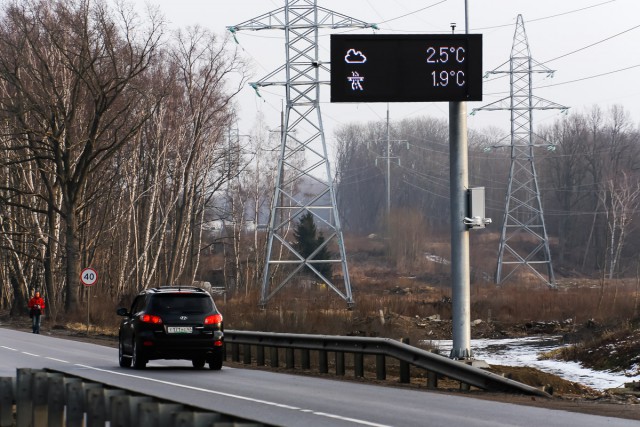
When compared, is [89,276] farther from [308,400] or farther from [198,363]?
[308,400]

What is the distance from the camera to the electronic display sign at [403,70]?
A: 23.2m

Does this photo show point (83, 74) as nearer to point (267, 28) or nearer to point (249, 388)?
point (267, 28)

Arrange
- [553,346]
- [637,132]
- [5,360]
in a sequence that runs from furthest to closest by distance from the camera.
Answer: [637,132], [553,346], [5,360]

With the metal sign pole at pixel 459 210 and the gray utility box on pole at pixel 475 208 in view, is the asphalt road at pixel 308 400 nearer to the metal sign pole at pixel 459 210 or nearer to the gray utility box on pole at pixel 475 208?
the metal sign pole at pixel 459 210

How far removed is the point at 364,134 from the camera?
552 feet

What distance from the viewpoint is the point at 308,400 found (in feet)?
58.5

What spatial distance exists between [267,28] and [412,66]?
82.9 ft

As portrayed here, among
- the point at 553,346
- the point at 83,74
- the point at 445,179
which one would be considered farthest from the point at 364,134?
the point at 553,346

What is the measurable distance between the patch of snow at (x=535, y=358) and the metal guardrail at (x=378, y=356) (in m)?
5.17

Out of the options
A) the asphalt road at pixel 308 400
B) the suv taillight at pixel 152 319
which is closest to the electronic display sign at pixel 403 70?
the asphalt road at pixel 308 400

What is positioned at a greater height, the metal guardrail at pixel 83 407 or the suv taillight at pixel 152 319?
the suv taillight at pixel 152 319

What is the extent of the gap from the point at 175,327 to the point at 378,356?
4.29 meters

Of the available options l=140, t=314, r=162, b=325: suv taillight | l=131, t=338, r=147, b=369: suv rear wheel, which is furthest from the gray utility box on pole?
l=131, t=338, r=147, b=369: suv rear wheel

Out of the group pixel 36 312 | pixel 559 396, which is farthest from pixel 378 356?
pixel 36 312
